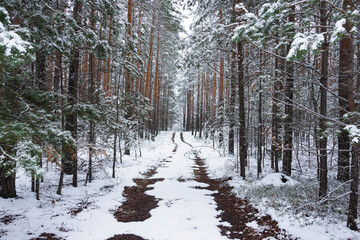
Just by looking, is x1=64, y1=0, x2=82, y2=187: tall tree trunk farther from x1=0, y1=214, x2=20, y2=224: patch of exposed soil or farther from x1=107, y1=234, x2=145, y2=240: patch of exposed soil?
Answer: x1=107, y1=234, x2=145, y2=240: patch of exposed soil

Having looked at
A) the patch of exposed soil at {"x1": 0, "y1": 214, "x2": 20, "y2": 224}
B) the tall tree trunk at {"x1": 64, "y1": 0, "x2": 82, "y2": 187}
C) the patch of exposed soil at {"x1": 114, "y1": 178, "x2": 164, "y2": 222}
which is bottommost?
the patch of exposed soil at {"x1": 114, "y1": 178, "x2": 164, "y2": 222}

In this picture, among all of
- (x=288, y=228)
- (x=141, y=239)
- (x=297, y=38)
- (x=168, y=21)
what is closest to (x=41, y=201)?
(x=141, y=239)

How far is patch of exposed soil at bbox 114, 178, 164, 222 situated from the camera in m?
5.42

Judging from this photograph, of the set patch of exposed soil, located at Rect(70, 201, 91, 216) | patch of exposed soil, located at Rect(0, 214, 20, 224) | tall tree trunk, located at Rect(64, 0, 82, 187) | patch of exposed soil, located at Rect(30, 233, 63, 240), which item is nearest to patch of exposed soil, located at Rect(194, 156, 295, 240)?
patch of exposed soil, located at Rect(30, 233, 63, 240)

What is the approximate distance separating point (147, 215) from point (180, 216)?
0.93 m

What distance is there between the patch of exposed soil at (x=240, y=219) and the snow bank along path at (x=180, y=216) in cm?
24

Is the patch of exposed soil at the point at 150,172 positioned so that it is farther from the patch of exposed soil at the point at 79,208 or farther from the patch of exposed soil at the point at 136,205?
the patch of exposed soil at the point at 79,208

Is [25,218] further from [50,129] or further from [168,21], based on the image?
[168,21]

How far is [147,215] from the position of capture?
5.53m

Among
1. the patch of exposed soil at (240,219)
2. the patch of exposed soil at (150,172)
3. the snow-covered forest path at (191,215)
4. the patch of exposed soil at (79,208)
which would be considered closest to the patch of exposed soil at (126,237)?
the snow-covered forest path at (191,215)

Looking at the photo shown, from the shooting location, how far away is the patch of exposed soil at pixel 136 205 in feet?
17.8

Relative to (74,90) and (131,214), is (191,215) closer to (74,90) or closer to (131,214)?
(131,214)

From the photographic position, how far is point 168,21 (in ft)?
57.8

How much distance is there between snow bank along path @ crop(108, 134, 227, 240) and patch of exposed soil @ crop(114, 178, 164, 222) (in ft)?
0.73
